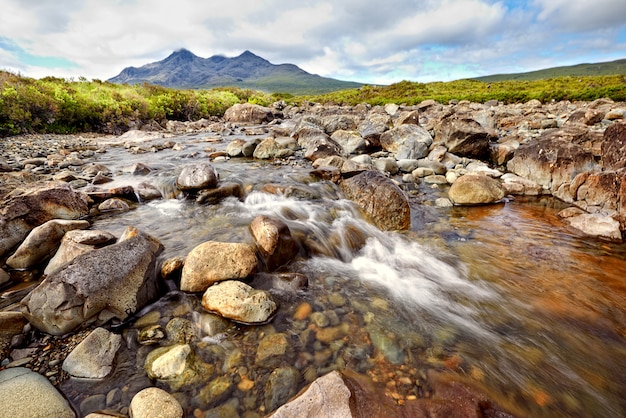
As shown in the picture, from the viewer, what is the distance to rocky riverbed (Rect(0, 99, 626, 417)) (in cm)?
270

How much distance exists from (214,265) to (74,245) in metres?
2.29

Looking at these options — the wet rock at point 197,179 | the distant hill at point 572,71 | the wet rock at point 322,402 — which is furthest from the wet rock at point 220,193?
the distant hill at point 572,71

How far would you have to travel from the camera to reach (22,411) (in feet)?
Answer: 7.57

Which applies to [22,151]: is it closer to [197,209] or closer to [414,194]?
[197,209]

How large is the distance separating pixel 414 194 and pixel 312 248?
4903mm

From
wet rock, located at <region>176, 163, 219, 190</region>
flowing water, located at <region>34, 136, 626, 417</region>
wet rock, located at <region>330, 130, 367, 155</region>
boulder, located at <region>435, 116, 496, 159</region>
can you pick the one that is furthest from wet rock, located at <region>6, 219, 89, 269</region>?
boulder, located at <region>435, 116, 496, 159</region>

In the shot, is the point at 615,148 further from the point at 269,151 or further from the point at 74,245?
the point at 74,245

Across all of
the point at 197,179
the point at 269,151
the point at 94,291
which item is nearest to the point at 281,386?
the point at 94,291

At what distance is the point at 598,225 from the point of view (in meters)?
6.22

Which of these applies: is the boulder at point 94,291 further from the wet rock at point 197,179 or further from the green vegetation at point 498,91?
the green vegetation at point 498,91

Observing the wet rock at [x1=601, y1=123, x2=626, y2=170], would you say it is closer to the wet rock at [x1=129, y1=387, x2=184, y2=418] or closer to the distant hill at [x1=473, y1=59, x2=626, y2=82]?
the wet rock at [x1=129, y1=387, x2=184, y2=418]

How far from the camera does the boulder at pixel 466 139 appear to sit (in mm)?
11977

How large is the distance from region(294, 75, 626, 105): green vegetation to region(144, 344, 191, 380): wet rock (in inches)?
1599

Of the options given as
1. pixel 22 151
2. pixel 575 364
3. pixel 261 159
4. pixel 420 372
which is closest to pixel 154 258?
pixel 420 372
